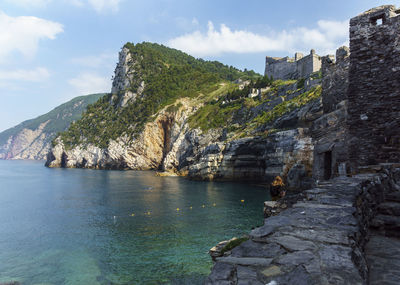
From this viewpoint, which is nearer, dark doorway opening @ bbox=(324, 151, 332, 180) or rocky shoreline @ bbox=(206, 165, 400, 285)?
rocky shoreline @ bbox=(206, 165, 400, 285)

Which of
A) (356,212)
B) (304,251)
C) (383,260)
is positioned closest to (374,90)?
(356,212)

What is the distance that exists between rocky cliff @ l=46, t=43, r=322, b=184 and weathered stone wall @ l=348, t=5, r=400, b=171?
28.6m

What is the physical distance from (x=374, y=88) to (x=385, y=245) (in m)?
9.87

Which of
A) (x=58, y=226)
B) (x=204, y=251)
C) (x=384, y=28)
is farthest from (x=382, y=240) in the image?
(x=58, y=226)

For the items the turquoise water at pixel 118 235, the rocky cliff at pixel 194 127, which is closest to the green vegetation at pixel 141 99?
the rocky cliff at pixel 194 127

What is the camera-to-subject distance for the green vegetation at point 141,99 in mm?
115125

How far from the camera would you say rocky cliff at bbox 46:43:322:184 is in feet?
163

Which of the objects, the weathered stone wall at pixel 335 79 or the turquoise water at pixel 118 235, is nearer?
the turquoise water at pixel 118 235

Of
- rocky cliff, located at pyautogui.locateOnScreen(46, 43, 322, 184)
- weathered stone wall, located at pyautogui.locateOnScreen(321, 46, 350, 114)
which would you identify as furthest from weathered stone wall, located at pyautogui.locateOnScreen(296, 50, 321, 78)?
weathered stone wall, located at pyautogui.locateOnScreen(321, 46, 350, 114)

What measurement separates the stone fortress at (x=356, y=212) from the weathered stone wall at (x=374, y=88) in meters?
0.04

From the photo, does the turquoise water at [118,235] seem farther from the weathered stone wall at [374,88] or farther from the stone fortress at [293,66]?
the stone fortress at [293,66]

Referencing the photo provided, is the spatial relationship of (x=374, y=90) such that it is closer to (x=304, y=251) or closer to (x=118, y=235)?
(x=304, y=251)

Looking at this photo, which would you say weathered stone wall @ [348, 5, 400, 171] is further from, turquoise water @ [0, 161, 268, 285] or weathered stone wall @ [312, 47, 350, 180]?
turquoise water @ [0, 161, 268, 285]

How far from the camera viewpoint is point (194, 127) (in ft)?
290
